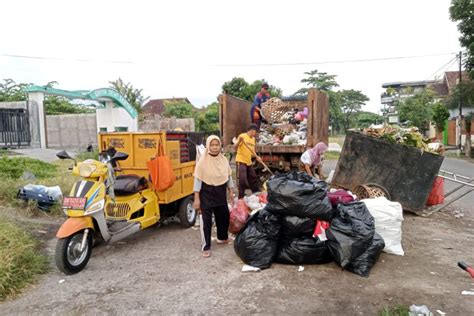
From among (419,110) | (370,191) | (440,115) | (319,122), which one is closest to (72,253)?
(370,191)

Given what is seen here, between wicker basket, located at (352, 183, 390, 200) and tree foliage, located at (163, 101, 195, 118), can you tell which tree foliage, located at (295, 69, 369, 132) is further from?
wicker basket, located at (352, 183, 390, 200)

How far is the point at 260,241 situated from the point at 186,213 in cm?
178

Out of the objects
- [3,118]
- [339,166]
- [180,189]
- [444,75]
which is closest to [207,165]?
[180,189]

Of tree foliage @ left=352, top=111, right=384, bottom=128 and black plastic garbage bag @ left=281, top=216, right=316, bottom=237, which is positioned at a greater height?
tree foliage @ left=352, top=111, right=384, bottom=128

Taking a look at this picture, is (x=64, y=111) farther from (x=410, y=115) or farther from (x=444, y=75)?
(x=444, y=75)

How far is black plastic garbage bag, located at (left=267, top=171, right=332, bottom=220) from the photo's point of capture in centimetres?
380

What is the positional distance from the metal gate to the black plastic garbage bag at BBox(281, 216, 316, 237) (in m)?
14.4

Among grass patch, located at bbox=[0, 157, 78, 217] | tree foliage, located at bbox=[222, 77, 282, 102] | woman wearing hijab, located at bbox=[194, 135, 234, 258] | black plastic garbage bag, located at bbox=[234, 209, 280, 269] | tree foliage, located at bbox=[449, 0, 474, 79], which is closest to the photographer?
black plastic garbage bag, located at bbox=[234, 209, 280, 269]

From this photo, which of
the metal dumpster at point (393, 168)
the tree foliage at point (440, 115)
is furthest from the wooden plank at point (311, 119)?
the tree foliage at point (440, 115)

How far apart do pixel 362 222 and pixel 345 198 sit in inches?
26.8

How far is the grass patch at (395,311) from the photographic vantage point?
2.79 metres

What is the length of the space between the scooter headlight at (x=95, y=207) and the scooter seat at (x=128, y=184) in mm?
578

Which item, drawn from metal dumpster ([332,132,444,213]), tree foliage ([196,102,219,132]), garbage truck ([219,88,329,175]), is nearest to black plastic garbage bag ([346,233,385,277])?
metal dumpster ([332,132,444,213])

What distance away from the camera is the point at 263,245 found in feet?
12.6
